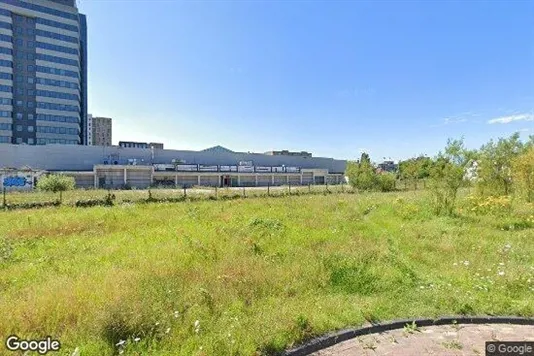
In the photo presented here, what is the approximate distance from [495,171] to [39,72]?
3890 inches

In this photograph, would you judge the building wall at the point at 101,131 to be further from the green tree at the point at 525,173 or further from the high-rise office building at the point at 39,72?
the green tree at the point at 525,173

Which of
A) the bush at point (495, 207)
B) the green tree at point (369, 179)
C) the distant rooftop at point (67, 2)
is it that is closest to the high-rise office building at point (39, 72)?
the distant rooftop at point (67, 2)

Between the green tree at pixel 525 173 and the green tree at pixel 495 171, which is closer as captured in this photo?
the green tree at pixel 525 173

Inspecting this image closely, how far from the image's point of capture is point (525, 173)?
16922 millimetres

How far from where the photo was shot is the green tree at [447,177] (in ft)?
54.0

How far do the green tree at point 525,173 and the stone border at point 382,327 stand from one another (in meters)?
14.7

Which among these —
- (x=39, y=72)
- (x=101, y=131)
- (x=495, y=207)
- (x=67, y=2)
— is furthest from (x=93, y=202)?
(x=101, y=131)

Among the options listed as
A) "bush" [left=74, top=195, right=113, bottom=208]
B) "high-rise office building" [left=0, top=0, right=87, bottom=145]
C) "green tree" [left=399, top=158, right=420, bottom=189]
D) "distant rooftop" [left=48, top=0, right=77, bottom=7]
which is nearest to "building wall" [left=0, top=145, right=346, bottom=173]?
"high-rise office building" [left=0, top=0, right=87, bottom=145]

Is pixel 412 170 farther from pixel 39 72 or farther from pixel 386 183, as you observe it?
pixel 39 72

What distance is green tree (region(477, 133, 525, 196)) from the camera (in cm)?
1935

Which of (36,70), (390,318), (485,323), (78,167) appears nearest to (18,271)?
(390,318)

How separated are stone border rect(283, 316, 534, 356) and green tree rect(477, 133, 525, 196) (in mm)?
16320

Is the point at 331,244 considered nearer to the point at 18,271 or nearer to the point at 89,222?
the point at 18,271

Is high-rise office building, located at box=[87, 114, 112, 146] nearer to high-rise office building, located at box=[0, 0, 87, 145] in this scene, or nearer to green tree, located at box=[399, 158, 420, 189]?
high-rise office building, located at box=[0, 0, 87, 145]
